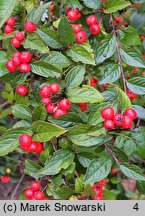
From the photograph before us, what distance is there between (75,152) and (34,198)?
28cm

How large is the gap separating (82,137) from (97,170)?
6.1 inches

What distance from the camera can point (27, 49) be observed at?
158 cm

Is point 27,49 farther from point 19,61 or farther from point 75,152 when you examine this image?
point 75,152

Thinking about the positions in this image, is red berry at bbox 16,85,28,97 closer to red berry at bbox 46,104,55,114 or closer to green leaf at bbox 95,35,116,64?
red berry at bbox 46,104,55,114

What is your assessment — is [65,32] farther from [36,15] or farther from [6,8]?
[6,8]

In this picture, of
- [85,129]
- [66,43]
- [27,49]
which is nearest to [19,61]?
[27,49]

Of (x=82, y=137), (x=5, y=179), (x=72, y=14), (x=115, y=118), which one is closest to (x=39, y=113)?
(x=82, y=137)

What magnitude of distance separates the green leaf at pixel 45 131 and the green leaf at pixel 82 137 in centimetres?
7

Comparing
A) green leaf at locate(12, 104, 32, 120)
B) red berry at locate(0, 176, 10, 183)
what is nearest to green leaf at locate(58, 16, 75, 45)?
green leaf at locate(12, 104, 32, 120)

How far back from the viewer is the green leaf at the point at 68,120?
4.66 ft

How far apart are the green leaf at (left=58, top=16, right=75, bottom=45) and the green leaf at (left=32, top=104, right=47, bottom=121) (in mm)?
313

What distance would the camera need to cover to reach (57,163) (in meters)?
1.46

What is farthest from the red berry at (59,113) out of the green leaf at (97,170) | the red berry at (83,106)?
the red berry at (83,106)

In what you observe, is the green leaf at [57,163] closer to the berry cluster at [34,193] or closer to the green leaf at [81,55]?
the berry cluster at [34,193]
